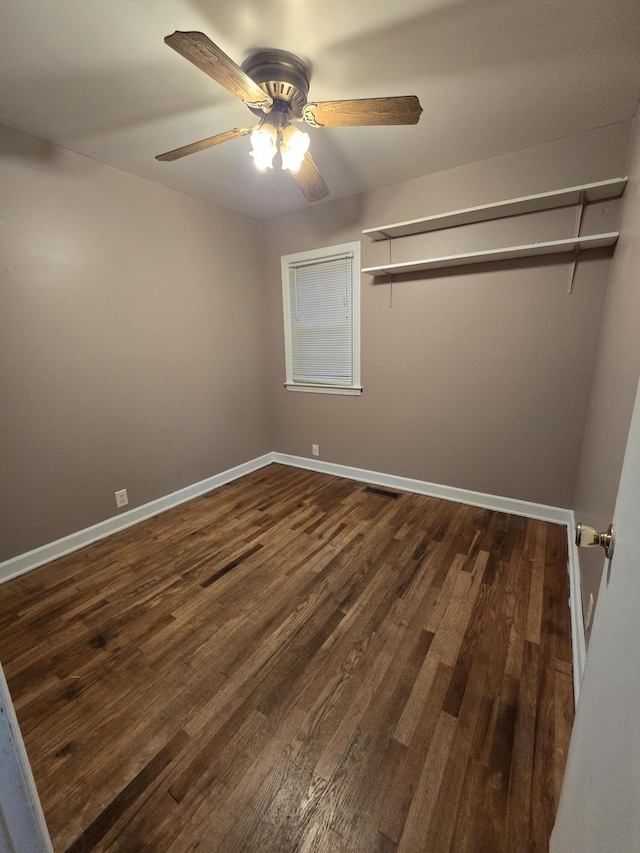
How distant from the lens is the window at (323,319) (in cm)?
320

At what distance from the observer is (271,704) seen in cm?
136

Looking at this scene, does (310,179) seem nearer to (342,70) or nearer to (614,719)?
(342,70)

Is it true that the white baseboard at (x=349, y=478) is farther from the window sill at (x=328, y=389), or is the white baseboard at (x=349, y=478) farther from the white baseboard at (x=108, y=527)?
the window sill at (x=328, y=389)

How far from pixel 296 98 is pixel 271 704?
266cm

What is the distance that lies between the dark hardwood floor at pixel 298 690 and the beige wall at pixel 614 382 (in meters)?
0.55

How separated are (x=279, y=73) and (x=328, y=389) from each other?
234 centimetres

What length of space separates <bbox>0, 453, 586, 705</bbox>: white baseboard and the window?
0.87m

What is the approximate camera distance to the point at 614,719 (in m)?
0.54

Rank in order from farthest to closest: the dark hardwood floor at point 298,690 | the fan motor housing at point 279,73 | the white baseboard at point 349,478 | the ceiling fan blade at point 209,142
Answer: the white baseboard at point 349,478 → the ceiling fan blade at point 209,142 → the fan motor housing at point 279,73 → the dark hardwood floor at point 298,690

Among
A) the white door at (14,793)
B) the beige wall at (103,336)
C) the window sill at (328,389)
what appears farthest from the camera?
the window sill at (328,389)

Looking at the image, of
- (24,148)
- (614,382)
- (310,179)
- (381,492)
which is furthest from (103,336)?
(614,382)

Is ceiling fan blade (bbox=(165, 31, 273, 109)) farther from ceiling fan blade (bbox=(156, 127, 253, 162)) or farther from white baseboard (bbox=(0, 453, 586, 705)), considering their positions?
white baseboard (bbox=(0, 453, 586, 705))

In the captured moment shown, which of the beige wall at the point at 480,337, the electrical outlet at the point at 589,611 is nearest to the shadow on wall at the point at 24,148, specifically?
the beige wall at the point at 480,337

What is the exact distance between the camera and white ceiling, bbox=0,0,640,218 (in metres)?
1.31
